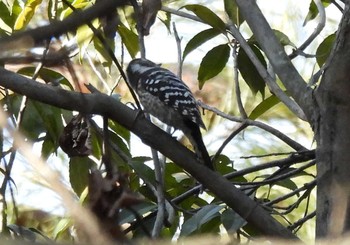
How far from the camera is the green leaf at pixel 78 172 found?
2.18 metres

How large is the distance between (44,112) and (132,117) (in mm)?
511

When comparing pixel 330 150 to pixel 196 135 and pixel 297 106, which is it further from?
pixel 196 135

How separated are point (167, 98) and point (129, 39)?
45 cm

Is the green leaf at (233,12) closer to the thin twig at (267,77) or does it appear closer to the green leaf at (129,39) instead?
the thin twig at (267,77)

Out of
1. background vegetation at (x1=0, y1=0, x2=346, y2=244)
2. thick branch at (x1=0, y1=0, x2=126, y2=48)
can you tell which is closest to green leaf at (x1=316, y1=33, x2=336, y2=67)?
background vegetation at (x1=0, y1=0, x2=346, y2=244)

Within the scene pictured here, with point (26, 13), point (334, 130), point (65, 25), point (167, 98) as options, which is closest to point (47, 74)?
point (26, 13)

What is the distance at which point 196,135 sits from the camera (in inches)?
107

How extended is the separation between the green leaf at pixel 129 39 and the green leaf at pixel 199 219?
75 cm

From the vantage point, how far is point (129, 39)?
2531 millimetres

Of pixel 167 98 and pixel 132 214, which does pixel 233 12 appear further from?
pixel 132 214

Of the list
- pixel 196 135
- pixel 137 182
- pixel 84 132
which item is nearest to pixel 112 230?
pixel 84 132

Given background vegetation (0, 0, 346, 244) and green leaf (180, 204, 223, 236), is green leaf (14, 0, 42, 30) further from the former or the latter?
green leaf (180, 204, 223, 236)

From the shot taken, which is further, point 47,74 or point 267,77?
point 47,74

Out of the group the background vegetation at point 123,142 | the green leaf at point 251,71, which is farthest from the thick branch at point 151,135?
the green leaf at point 251,71
